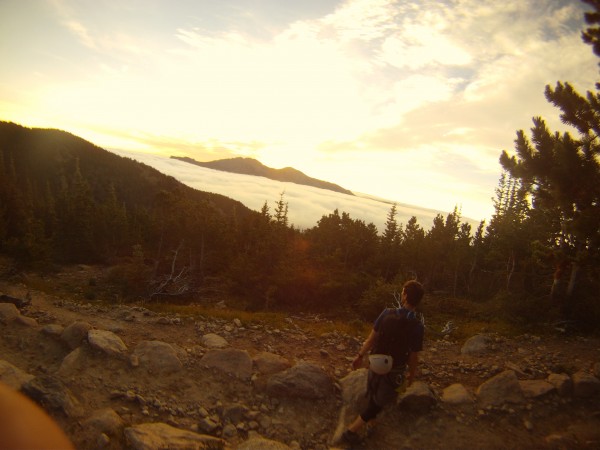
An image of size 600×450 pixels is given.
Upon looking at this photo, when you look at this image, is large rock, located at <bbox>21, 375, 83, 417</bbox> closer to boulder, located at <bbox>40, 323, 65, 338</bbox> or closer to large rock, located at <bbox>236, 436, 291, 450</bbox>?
boulder, located at <bbox>40, 323, 65, 338</bbox>

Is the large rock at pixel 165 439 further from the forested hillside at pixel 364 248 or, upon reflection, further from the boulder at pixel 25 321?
the forested hillside at pixel 364 248

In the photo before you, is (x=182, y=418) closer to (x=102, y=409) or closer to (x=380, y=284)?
(x=102, y=409)

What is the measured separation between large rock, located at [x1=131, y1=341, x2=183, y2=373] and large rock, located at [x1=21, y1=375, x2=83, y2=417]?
5.39 ft

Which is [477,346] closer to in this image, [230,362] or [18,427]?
[230,362]

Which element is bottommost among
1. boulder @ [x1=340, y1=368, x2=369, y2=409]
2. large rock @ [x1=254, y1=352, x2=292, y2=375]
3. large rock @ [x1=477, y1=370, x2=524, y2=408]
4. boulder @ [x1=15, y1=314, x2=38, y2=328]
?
boulder @ [x1=15, y1=314, x2=38, y2=328]

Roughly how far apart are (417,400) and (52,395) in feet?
22.4

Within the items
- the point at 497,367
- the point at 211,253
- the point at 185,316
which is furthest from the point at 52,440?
the point at 211,253

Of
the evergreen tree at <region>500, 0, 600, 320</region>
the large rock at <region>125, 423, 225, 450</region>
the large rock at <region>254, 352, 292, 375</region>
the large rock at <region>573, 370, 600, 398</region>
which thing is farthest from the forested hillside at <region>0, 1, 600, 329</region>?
the large rock at <region>125, 423, 225, 450</region>

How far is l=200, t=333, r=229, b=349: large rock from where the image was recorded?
9.23 meters

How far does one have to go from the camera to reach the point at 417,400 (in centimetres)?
658

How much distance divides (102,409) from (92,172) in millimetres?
133159

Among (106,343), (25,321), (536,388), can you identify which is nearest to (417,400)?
(536,388)

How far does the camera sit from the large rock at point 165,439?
504 cm

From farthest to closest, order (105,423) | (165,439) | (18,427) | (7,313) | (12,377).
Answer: (7,313) < (12,377) < (105,423) < (165,439) < (18,427)
